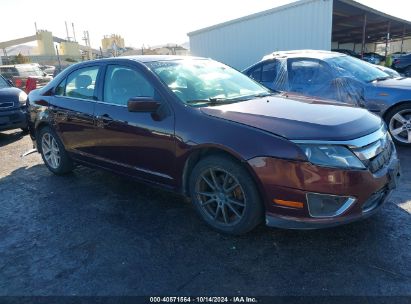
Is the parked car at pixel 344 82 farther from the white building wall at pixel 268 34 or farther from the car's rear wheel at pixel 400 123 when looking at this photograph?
the white building wall at pixel 268 34

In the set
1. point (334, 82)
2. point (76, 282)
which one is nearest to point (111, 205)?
point (76, 282)

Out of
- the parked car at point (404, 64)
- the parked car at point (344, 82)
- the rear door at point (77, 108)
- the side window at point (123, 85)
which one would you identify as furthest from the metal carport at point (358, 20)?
the side window at point (123, 85)

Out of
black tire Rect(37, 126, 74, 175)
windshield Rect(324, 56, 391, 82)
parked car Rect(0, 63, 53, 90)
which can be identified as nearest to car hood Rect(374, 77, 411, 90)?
windshield Rect(324, 56, 391, 82)

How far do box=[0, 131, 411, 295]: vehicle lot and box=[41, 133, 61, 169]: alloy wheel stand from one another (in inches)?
42.5

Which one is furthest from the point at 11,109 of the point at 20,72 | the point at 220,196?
the point at 20,72

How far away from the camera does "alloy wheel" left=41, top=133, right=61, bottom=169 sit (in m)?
5.04

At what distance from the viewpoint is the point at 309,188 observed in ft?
8.47

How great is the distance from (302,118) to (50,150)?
151 inches

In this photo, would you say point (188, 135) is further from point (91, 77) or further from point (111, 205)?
point (91, 77)

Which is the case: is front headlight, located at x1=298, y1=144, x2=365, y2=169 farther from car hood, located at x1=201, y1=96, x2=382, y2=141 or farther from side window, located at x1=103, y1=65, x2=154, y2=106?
side window, located at x1=103, y1=65, x2=154, y2=106

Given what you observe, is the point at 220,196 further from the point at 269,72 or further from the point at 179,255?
the point at 269,72

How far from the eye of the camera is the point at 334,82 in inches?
233

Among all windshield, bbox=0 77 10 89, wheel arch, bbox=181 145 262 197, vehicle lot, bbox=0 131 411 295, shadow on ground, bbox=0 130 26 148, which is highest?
windshield, bbox=0 77 10 89

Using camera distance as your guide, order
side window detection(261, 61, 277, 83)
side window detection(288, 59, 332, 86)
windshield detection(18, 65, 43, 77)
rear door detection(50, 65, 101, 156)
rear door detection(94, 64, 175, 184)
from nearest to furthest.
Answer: rear door detection(94, 64, 175, 184) → rear door detection(50, 65, 101, 156) → side window detection(288, 59, 332, 86) → side window detection(261, 61, 277, 83) → windshield detection(18, 65, 43, 77)
